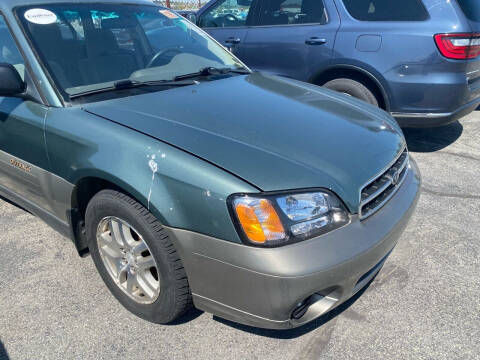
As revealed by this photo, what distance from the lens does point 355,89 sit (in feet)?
14.1

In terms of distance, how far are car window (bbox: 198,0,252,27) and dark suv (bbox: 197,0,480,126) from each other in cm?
13

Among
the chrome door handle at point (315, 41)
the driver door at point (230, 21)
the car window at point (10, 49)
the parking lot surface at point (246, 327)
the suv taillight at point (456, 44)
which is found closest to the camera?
the parking lot surface at point (246, 327)

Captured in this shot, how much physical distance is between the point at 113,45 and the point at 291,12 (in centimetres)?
269

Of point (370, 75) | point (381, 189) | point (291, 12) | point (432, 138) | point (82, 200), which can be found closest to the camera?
point (381, 189)

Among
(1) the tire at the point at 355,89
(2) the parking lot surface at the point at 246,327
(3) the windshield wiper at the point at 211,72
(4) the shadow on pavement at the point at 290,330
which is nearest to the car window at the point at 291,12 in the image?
(1) the tire at the point at 355,89

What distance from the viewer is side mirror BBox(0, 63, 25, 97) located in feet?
7.01

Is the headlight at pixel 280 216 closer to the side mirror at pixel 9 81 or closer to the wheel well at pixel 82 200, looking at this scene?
the wheel well at pixel 82 200

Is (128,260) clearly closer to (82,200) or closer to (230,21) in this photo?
(82,200)

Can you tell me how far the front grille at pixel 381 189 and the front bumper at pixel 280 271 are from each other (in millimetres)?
49

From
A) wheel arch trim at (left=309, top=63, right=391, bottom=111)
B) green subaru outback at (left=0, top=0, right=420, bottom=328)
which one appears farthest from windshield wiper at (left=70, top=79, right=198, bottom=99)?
wheel arch trim at (left=309, top=63, right=391, bottom=111)

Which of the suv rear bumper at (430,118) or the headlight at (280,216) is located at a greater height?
the headlight at (280,216)

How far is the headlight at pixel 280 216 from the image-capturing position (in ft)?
5.26

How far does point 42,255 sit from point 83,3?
1747 millimetres

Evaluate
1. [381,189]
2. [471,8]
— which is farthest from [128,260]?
[471,8]
